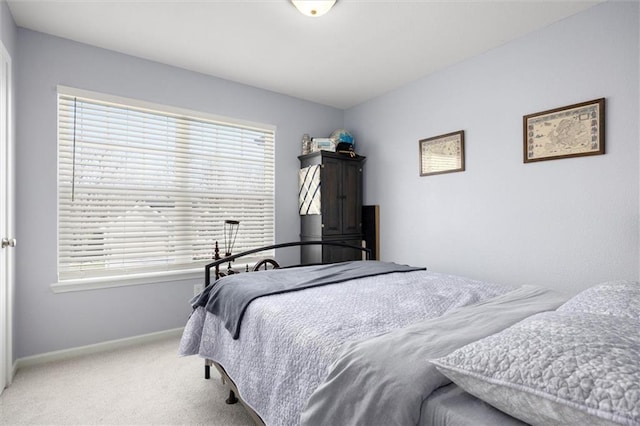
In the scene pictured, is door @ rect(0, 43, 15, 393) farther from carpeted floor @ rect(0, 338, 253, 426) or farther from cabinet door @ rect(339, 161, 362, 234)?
cabinet door @ rect(339, 161, 362, 234)

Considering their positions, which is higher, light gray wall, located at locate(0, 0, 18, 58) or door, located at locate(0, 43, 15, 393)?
light gray wall, located at locate(0, 0, 18, 58)

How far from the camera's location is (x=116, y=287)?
2.86 meters

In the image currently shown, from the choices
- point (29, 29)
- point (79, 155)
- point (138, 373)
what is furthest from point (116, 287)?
point (29, 29)

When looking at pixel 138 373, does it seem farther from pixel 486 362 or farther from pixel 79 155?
pixel 486 362

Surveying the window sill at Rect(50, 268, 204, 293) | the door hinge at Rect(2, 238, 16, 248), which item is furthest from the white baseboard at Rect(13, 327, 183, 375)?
the door hinge at Rect(2, 238, 16, 248)

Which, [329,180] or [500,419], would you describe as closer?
[500,419]

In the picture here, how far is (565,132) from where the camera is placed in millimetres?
2398

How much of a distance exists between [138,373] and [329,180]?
2474 mm

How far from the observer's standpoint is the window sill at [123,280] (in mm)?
2647

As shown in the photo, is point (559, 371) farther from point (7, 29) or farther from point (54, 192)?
point (7, 29)

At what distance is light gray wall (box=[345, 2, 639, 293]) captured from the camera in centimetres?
218

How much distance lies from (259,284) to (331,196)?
1987mm

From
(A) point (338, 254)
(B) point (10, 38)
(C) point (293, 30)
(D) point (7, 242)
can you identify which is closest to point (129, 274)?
(D) point (7, 242)

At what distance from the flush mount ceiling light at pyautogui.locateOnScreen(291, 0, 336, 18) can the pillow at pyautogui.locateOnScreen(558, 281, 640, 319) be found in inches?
83.9
